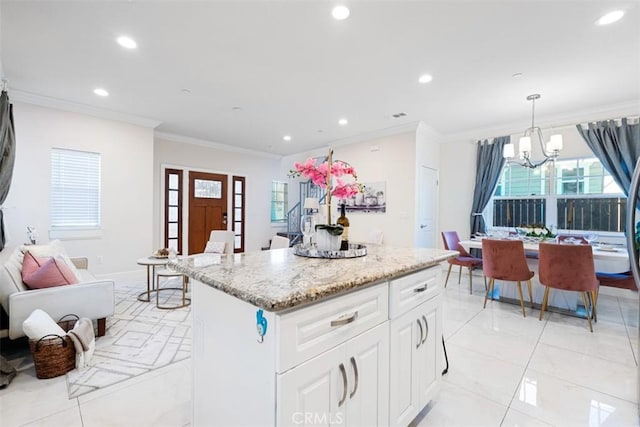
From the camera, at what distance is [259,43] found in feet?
8.68

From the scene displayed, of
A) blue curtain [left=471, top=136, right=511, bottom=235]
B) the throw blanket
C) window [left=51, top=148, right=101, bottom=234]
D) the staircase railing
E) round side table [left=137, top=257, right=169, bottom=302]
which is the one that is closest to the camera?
the throw blanket

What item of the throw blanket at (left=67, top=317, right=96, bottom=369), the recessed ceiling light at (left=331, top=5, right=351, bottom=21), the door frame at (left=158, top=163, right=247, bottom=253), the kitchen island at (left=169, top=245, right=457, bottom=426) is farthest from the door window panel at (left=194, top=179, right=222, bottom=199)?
the kitchen island at (left=169, top=245, right=457, bottom=426)

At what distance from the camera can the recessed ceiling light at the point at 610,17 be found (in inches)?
87.3

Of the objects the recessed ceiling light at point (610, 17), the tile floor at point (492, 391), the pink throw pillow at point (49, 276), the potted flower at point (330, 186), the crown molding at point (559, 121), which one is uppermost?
the recessed ceiling light at point (610, 17)

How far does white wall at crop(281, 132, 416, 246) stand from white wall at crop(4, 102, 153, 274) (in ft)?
12.8

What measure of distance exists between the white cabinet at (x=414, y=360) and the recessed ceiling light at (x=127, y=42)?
10.4 feet

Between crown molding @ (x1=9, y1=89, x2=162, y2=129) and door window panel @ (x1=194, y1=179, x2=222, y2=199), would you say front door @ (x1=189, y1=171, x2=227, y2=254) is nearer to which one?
door window panel @ (x1=194, y1=179, x2=222, y2=199)

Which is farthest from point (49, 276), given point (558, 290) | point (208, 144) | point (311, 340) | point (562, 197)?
point (562, 197)

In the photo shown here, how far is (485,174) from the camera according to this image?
5.26 m

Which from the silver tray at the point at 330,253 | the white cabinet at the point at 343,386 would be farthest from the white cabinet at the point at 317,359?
the silver tray at the point at 330,253

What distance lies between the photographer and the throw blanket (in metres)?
2.17

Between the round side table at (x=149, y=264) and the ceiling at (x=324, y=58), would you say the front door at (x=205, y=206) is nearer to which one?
the ceiling at (x=324, y=58)

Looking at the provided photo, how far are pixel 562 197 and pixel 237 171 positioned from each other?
6409 mm

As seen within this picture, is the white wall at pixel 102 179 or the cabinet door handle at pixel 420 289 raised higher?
the white wall at pixel 102 179
